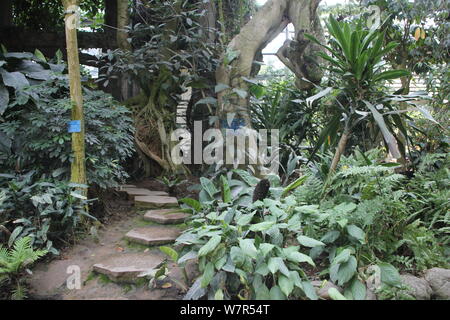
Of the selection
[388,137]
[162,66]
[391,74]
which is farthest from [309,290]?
[162,66]

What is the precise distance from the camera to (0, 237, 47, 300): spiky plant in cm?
222

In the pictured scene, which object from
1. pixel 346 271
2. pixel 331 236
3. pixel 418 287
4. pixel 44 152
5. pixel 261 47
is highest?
pixel 261 47

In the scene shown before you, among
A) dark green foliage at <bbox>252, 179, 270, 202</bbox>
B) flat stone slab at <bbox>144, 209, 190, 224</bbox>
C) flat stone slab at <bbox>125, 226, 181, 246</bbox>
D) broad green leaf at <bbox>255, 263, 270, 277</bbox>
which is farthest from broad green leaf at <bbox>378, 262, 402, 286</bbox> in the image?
flat stone slab at <bbox>144, 209, 190, 224</bbox>

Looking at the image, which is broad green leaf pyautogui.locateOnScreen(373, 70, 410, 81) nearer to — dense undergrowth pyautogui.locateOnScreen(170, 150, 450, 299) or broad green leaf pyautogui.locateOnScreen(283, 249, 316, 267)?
dense undergrowth pyautogui.locateOnScreen(170, 150, 450, 299)

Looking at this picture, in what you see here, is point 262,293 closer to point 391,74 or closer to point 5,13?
point 391,74

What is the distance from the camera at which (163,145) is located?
4.95 m

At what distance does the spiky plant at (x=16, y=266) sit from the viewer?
2217 mm

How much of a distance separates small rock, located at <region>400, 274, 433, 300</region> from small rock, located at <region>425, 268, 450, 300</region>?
0.04 metres

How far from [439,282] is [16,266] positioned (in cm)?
263

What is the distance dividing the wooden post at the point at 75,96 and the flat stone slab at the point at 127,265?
0.83 m

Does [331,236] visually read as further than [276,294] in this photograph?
Yes

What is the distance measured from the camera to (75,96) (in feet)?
9.95
